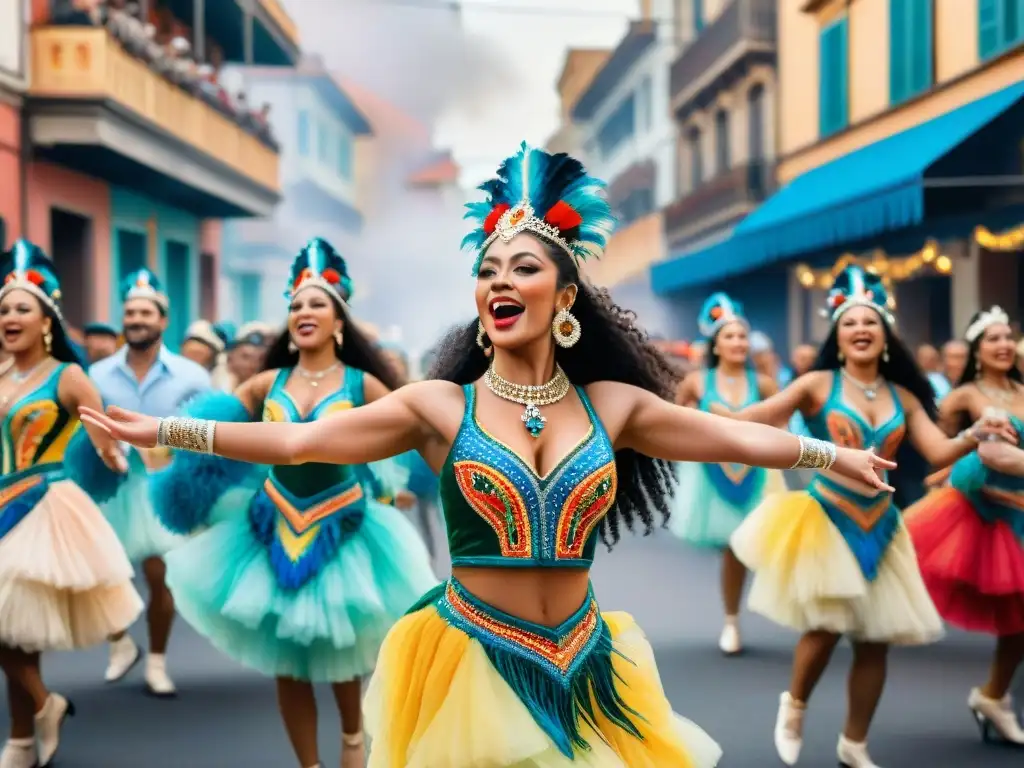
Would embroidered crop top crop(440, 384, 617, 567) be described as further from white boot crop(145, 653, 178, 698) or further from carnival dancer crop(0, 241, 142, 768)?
white boot crop(145, 653, 178, 698)

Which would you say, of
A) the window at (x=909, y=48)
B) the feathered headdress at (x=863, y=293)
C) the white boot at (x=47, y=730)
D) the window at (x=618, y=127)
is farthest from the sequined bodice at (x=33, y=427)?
the window at (x=618, y=127)

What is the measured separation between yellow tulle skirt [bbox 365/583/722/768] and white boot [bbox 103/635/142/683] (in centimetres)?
428

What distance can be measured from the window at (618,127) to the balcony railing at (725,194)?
36.8 ft

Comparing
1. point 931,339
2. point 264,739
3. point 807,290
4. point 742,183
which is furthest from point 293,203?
point 264,739

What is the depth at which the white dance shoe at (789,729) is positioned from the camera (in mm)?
6082

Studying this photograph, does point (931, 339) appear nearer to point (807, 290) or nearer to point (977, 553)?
point (807, 290)

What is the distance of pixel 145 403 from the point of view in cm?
845

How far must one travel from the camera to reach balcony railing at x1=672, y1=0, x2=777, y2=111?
26.3 m

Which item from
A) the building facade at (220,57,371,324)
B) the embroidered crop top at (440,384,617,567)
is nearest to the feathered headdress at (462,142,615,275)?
the embroidered crop top at (440,384,617,567)

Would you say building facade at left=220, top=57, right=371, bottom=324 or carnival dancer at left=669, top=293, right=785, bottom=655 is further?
building facade at left=220, top=57, right=371, bottom=324

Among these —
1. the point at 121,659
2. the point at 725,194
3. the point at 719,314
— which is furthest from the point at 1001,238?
the point at 725,194

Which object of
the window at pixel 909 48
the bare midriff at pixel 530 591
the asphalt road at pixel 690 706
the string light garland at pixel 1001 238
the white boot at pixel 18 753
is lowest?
the asphalt road at pixel 690 706

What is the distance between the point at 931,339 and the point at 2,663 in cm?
1462

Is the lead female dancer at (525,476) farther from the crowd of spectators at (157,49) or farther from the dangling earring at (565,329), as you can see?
the crowd of spectators at (157,49)
